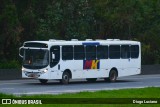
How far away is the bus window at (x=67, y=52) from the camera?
35750 millimetres

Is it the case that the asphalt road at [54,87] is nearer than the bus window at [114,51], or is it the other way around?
the asphalt road at [54,87]

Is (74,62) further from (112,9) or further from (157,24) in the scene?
(157,24)

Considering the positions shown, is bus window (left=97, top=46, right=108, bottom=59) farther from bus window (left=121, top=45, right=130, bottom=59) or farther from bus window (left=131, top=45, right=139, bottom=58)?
bus window (left=131, top=45, right=139, bottom=58)

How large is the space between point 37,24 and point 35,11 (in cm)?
127

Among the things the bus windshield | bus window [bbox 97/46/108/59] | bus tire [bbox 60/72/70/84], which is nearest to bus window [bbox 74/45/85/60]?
bus tire [bbox 60/72/70/84]

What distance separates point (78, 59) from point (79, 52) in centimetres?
45

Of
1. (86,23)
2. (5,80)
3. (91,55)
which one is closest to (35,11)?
(86,23)

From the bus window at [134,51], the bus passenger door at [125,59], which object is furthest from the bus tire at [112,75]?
the bus window at [134,51]

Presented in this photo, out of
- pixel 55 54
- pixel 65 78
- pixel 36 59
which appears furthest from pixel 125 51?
pixel 36 59

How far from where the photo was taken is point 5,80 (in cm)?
4097

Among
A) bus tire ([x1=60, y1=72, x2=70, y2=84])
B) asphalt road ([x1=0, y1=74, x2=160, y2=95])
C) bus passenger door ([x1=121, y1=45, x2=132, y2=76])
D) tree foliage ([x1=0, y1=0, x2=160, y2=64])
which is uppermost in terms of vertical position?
tree foliage ([x1=0, y1=0, x2=160, y2=64])

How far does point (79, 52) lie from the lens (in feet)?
121

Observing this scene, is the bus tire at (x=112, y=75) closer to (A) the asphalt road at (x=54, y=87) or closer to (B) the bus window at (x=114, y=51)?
(B) the bus window at (x=114, y=51)

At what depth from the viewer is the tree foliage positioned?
4462 centimetres
